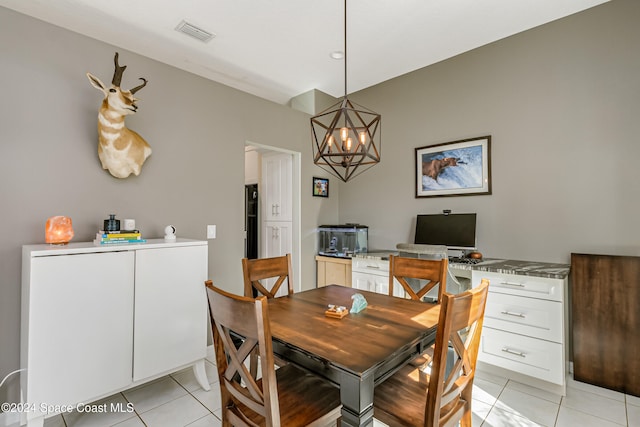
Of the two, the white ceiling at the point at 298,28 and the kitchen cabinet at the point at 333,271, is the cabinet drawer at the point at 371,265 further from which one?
the white ceiling at the point at 298,28

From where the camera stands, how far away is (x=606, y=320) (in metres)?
2.23

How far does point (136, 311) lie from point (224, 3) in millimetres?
2327

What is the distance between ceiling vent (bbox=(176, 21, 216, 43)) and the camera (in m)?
2.61

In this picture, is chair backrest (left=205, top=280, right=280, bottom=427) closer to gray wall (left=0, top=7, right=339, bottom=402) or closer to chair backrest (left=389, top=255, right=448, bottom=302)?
chair backrest (left=389, top=255, right=448, bottom=302)

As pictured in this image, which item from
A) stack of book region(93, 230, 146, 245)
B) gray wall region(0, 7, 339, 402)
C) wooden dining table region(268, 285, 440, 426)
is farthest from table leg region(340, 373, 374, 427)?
gray wall region(0, 7, 339, 402)

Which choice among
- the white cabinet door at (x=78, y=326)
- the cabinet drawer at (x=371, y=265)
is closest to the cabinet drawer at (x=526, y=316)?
the cabinet drawer at (x=371, y=265)

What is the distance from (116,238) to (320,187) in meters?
2.47

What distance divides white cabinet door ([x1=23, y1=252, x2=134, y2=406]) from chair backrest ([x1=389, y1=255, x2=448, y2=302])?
1810mm

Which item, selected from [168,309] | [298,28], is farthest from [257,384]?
[298,28]

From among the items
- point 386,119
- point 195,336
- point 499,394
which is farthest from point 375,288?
point 386,119

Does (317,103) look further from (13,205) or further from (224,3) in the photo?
(13,205)

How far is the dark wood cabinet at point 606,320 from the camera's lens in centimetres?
214

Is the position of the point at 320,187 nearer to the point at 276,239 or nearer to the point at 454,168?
the point at 276,239

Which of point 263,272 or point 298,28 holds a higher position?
point 298,28
